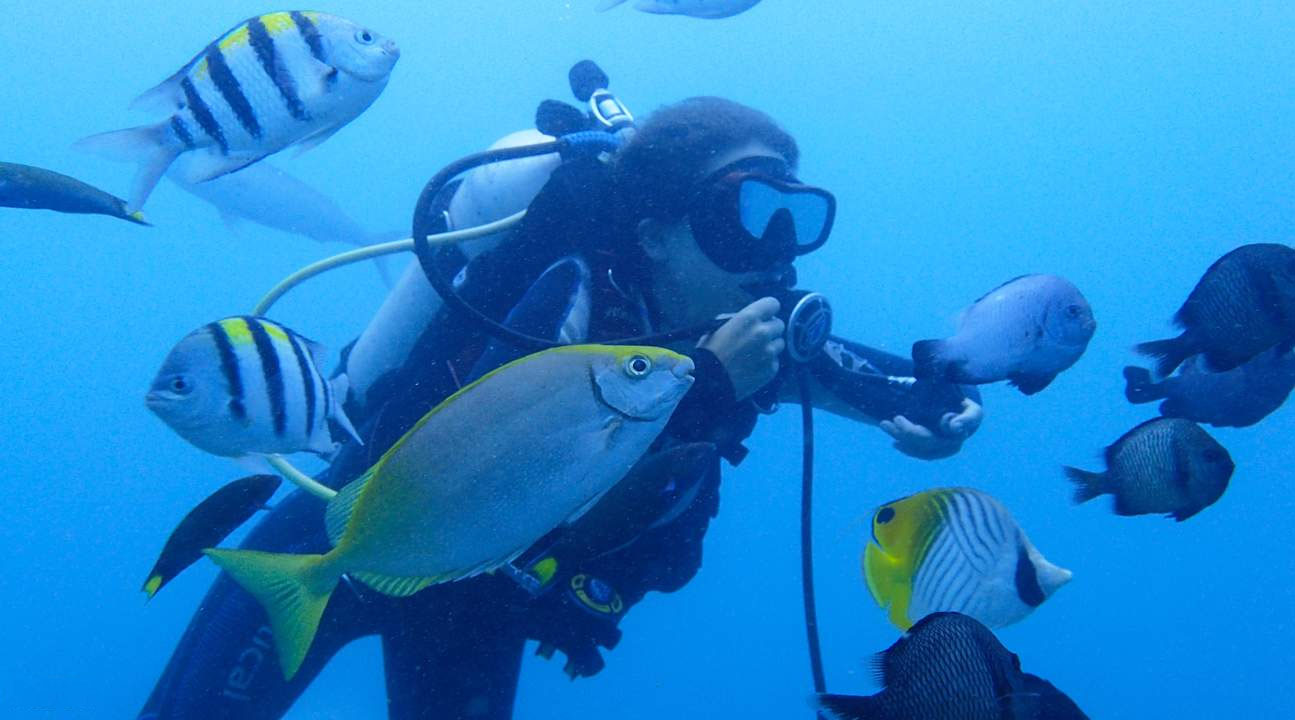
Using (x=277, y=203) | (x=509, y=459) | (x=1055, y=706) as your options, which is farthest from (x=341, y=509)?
(x=277, y=203)

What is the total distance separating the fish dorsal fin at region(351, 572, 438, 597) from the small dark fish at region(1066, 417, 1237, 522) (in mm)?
1655

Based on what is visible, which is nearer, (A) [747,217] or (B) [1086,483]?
(B) [1086,483]

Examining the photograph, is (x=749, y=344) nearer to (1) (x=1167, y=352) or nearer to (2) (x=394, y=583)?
(1) (x=1167, y=352)

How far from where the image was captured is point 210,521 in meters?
1.79

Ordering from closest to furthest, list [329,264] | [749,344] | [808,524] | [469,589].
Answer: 1. [749,344]
2. [329,264]
3. [469,589]
4. [808,524]

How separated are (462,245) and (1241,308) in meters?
2.80

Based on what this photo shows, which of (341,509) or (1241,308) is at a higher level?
(1241,308)

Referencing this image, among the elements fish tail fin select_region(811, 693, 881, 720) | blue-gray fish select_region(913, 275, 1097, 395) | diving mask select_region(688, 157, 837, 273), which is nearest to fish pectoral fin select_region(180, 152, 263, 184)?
fish tail fin select_region(811, 693, 881, 720)

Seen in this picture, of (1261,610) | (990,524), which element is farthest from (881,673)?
(1261,610)

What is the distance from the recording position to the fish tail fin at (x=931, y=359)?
1839 millimetres

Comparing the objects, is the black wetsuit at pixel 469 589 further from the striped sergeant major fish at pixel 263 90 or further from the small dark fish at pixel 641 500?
the striped sergeant major fish at pixel 263 90

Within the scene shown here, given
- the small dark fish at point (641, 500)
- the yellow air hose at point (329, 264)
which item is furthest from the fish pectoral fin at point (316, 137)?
the small dark fish at point (641, 500)

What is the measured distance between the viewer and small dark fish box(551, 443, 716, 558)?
1.84m

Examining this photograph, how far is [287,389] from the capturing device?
1712mm
